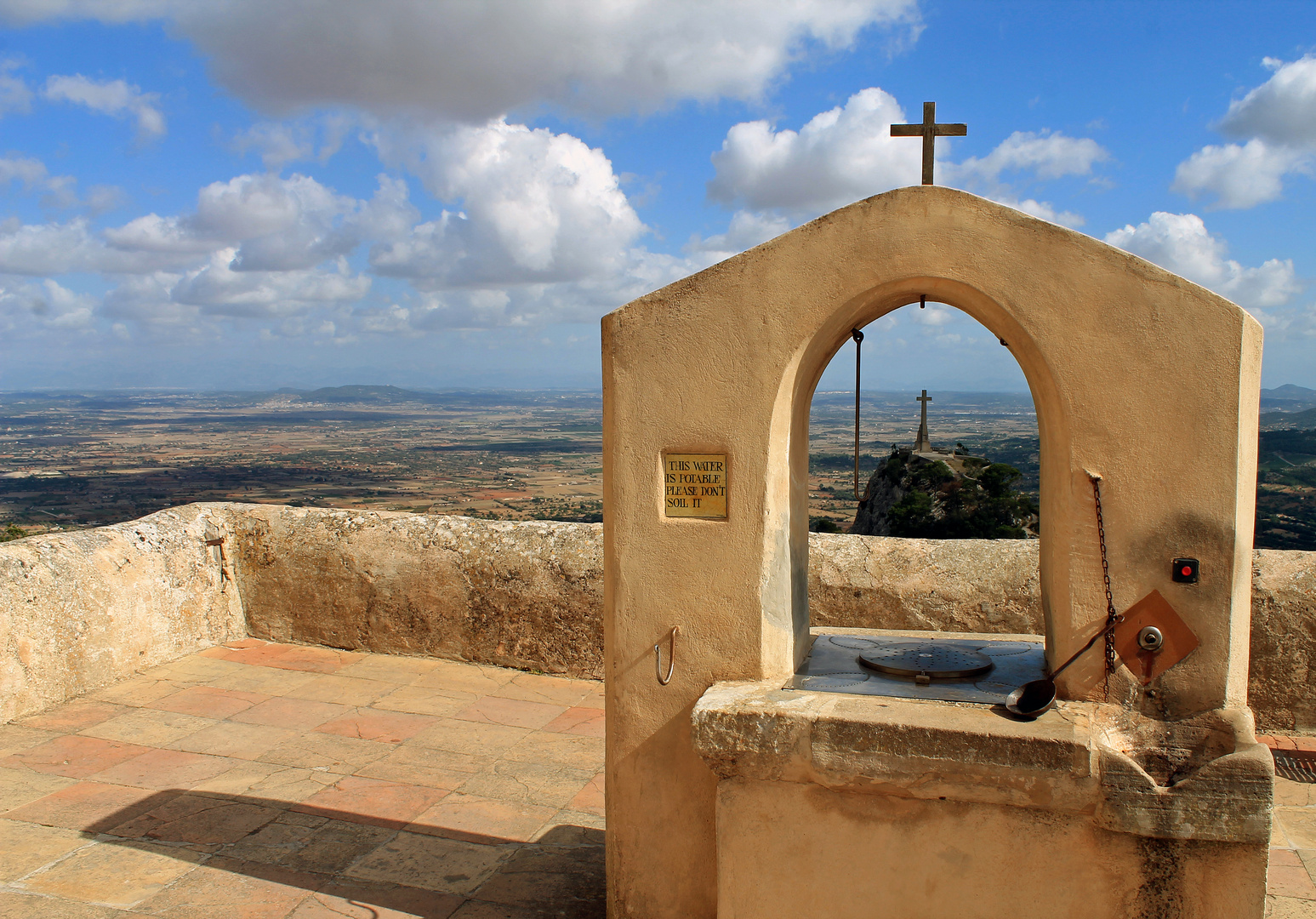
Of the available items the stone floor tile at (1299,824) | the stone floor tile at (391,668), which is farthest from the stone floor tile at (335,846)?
the stone floor tile at (1299,824)

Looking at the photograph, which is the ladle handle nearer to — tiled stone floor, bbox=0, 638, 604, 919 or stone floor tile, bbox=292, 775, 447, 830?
tiled stone floor, bbox=0, 638, 604, 919

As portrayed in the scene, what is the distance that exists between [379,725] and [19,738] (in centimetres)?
206

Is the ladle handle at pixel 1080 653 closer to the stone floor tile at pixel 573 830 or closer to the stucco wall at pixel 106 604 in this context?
the stone floor tile at pixel 573 830

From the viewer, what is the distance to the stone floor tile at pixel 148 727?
17.5 ft

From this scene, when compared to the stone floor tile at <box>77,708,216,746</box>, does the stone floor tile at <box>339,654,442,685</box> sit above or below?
above

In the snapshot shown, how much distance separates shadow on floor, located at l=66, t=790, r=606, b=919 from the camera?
12.5 ft

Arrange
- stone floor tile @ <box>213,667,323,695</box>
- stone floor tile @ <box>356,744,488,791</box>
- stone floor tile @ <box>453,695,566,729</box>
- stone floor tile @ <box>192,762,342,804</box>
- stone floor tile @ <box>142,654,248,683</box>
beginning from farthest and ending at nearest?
1. stone floor tile @ <box>142,654,248,683</box>
2. stone floor tile @ <box>213,667,323,695</box>
3. stone floor tile @ <box>453,695,566,729</box>
4. stone floor tile @ <box>356,744,488,791</box>
5. stone floor tile @ <box>192,762,342,804</box>

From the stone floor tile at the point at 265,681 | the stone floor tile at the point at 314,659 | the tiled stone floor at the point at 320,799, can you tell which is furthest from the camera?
the stone floor tile at the point at 314,659

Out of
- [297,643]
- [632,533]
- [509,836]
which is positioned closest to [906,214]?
[632,533]

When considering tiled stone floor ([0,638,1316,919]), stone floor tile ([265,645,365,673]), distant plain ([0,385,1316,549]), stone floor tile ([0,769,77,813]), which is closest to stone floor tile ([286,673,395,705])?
tiled stone floor ([0,638,1316,919])

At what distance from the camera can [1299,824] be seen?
4.38 metres

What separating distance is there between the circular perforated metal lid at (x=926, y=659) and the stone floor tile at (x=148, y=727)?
4.26 m

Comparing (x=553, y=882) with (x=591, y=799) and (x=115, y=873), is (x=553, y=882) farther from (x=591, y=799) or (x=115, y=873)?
(x=115, y=873)

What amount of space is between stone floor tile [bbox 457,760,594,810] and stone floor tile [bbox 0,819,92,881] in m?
1.84
